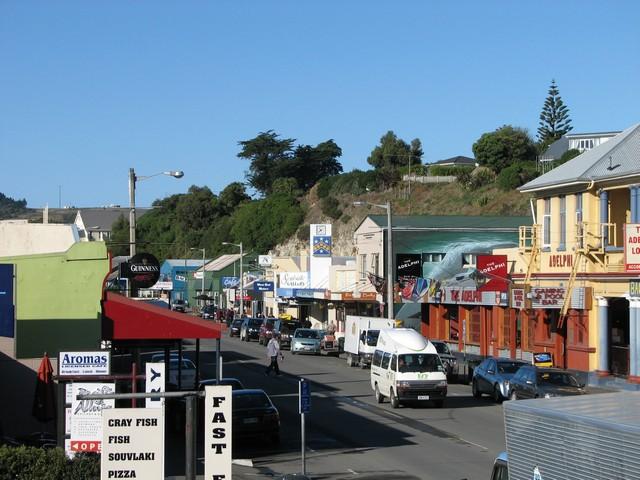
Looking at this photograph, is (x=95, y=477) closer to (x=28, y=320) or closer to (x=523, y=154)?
(x=28, y=320)

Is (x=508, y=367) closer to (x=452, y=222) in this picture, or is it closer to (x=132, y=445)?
(x=132, y=445)

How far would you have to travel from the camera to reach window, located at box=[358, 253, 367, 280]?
66.2m

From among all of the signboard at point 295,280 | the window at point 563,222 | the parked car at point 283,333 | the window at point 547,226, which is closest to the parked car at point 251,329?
the parked car at point 283,333

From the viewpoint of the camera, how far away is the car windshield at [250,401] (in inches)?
980

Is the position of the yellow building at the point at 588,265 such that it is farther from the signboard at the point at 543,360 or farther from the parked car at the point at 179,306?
the parked car at the point at 179,306

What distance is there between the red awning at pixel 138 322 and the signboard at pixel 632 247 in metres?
20.1

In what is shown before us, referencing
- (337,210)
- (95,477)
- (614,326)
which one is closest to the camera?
(95,477)

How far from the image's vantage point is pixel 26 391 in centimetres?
2302

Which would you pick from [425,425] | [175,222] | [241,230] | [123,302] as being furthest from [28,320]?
[175,222]

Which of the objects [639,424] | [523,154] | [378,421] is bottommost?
[378,421]

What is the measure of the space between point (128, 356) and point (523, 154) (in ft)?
241

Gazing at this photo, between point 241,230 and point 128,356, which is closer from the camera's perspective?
point 128,356

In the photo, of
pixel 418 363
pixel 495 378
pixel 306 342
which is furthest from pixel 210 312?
pixel 418 363

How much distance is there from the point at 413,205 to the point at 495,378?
76420mm
